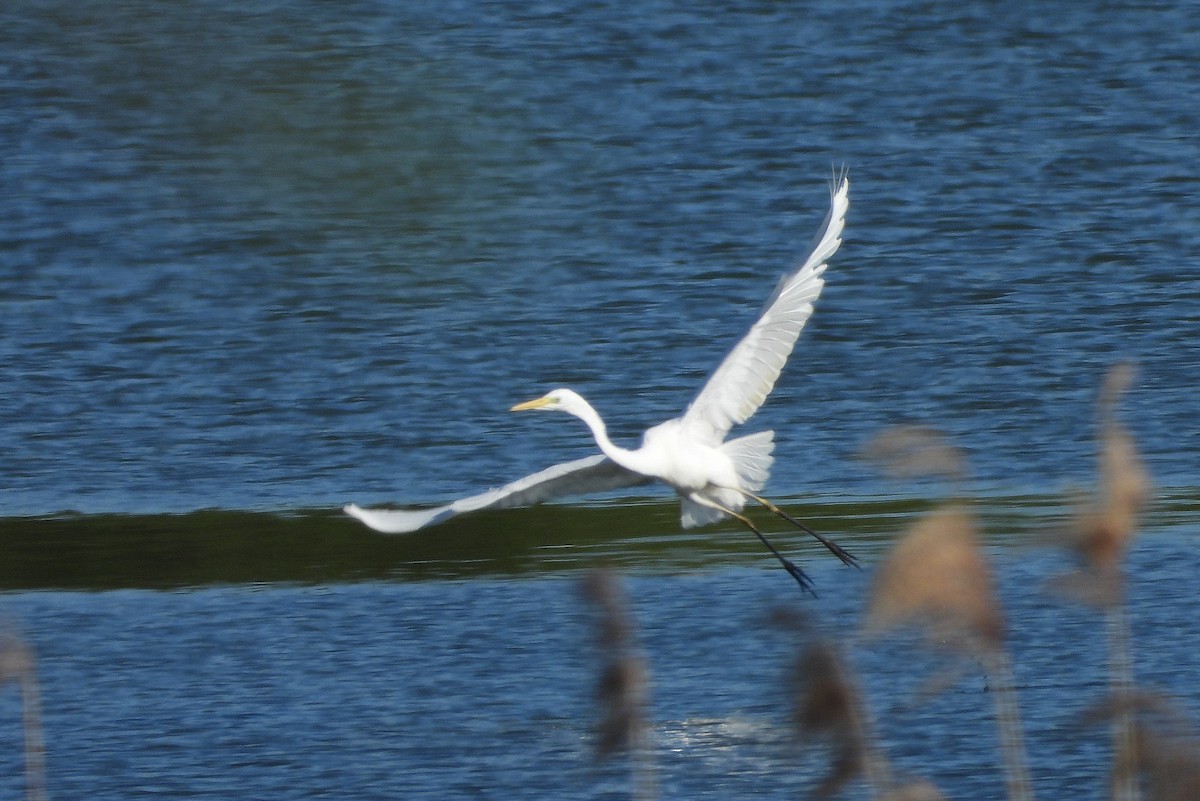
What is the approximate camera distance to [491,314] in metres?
→ 10.0

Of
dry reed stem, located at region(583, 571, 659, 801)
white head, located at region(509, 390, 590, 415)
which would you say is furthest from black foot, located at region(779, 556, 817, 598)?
dry reed stem, located at region(583, 571, 659, 801)

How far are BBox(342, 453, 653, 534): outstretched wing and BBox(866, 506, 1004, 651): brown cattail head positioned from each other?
2.47m

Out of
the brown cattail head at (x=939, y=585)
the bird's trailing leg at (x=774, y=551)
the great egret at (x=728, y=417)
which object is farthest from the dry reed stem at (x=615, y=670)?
the bird's trailing leg at (x=774, y=551)

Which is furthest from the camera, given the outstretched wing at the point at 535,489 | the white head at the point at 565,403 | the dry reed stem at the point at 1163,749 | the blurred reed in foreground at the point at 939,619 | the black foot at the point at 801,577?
the black foot at the point at 801,577

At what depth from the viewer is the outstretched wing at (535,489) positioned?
4.84 metres

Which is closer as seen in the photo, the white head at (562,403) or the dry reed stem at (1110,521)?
the dry reed stem at (1110,521)

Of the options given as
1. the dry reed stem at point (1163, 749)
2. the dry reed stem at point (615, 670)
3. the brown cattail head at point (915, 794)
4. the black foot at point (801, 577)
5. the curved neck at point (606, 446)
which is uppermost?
the curved neck at point (606, 446)

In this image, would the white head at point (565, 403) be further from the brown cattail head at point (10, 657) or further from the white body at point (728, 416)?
the brown cattail head at point (10, 657)

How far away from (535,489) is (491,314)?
463 cm

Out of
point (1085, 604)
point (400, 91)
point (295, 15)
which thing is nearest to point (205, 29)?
point (400, 91)

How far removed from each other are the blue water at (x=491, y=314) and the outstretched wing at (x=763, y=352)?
72 cm

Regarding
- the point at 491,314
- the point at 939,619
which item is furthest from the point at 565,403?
the point at 491,314

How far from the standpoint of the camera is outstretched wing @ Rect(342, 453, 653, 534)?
4844 millimetres

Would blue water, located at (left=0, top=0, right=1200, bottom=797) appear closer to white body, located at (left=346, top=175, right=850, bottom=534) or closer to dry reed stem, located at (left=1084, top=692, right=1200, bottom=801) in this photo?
white body, located at (left=346, top=175, right=850, bottom=534)
